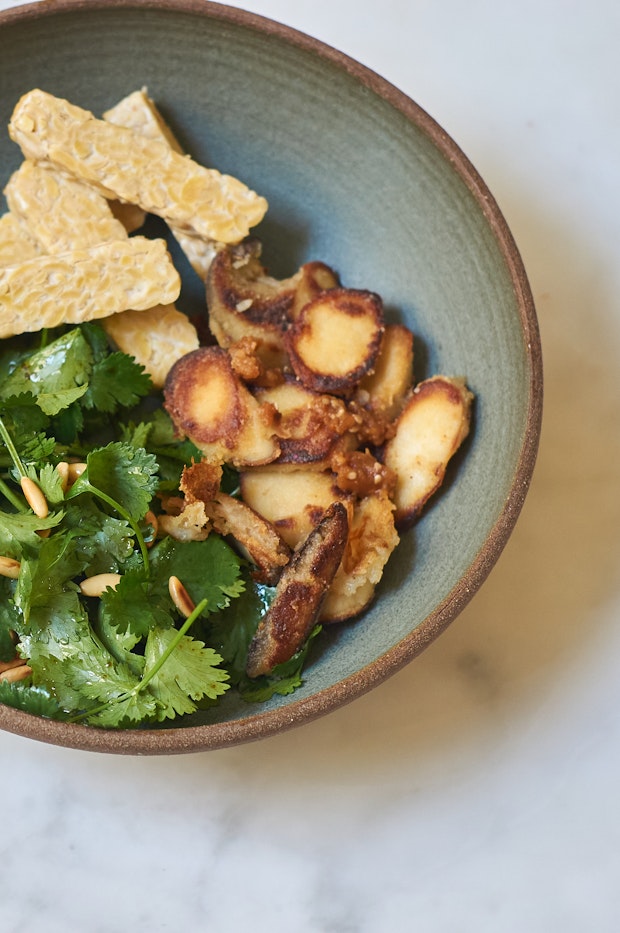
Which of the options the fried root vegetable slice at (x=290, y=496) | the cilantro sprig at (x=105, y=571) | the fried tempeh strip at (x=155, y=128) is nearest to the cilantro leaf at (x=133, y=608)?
the cilantro sprig at (x=105, y=571)

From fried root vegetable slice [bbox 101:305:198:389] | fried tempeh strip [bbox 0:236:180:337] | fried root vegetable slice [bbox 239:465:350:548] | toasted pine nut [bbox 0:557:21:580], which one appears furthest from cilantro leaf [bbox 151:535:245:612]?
fried tempeh strip [bbox 0:236:180:337]

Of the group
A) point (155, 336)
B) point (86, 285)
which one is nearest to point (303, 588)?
point (155, 336)

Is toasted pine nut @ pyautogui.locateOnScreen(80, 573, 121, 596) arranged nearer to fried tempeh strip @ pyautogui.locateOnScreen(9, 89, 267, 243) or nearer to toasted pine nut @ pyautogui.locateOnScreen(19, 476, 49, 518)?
toasted pine nut @ pyautogui.locateOnScreen(19, 476, 49, 518)

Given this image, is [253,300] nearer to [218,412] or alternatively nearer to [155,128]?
[218,412]

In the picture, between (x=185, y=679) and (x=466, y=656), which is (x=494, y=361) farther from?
(x=185, y=679)

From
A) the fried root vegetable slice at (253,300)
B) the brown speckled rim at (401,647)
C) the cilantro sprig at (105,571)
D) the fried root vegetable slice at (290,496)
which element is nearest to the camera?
the brown speckled rim at (401,647)

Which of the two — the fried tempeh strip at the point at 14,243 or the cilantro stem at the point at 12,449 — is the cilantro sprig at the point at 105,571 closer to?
A: the cilantro stem at the point at 12,449
